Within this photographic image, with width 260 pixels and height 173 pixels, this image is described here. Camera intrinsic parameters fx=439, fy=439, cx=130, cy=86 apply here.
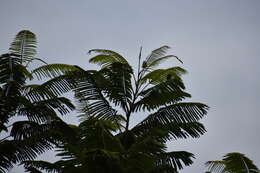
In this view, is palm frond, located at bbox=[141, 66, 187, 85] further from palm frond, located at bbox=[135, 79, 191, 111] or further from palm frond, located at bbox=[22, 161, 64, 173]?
palm frond, located at bbox=[22, 161, 64, 173]

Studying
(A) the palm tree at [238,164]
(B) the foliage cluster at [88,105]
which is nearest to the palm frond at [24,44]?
(B) the foliage cluster at [88,105]

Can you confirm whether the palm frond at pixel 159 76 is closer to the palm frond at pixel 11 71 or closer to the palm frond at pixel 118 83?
the palm frond at pixel 118 83

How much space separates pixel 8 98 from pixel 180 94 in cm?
304

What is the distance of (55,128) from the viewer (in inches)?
291

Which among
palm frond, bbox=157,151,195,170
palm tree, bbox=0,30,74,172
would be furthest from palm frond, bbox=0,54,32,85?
palm frond, bbox=157,151,195,170

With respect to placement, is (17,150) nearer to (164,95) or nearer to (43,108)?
(43,108)

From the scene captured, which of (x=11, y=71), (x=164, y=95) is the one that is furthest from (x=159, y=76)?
(x=11, y=71)

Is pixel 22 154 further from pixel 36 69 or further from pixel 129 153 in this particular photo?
→ pixel 129 153

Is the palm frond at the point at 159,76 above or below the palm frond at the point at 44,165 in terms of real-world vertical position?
above

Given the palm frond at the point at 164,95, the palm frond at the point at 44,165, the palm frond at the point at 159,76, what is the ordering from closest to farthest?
the palm frond at the point at 44,165
the palm frond at the point at 164,95
the palm frond at the point at 159,76

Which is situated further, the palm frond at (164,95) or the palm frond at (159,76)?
the palm frond at (159,76)

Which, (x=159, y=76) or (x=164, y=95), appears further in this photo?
(x=159, y=76)

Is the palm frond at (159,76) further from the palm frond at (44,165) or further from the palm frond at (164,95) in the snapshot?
the palm frond at (44,165)

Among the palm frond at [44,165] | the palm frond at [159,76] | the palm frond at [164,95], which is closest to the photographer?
the palm frond at [44,165]
